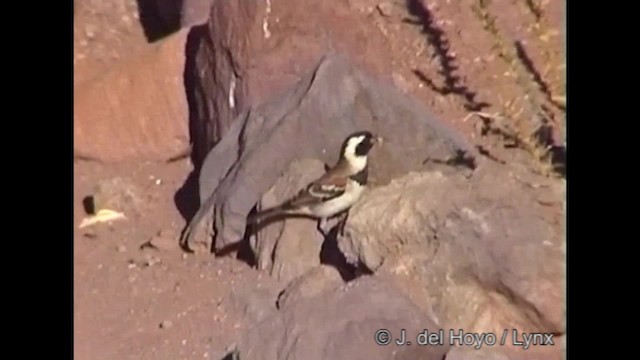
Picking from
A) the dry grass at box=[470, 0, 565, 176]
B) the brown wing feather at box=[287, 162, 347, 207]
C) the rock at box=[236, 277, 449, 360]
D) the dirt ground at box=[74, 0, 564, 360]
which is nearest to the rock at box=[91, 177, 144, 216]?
the dirt ground at box=[74, 0, 564, 360]

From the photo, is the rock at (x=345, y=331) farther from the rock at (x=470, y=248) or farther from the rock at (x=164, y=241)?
the rock at (x=164, y=241)

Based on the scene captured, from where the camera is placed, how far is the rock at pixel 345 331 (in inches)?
101

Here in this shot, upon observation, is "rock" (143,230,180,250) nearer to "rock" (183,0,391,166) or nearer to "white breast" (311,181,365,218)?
"rock" (183,0,391,166)

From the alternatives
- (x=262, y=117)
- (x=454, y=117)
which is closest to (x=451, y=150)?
(x=454, y=117)

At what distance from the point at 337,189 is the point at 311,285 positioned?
31cm

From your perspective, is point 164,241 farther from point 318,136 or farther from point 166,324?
point 318,136

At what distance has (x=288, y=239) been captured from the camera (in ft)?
10.1

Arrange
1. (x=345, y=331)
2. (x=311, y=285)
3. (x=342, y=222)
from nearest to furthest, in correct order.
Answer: (x=345, y=331)
(x=311, y=285)
(x=342, y=222)

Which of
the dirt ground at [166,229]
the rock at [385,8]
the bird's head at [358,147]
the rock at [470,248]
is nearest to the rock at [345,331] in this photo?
the rock at [470,248]

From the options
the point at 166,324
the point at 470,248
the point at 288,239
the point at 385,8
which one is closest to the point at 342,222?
the point at 288,239

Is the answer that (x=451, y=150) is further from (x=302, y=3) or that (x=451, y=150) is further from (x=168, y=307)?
(x=168, y=307)
